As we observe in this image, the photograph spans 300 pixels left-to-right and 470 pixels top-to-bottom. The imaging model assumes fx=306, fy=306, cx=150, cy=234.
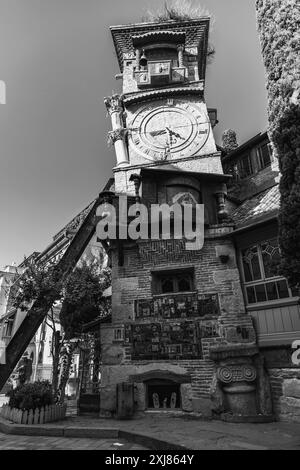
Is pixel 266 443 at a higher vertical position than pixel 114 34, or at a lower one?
lower

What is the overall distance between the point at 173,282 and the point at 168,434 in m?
4.37

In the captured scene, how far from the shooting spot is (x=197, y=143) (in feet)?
40.9

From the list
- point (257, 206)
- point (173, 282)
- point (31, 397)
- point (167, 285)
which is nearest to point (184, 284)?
point (173, 282)

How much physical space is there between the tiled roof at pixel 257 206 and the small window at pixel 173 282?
2218 millimetres

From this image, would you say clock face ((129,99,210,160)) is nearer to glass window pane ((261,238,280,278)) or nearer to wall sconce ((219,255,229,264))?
wall sconce ((219,255,229,264))

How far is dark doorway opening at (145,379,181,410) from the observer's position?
814 cm

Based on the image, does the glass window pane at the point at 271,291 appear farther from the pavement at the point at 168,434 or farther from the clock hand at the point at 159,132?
the clock hand at the point at 159,132

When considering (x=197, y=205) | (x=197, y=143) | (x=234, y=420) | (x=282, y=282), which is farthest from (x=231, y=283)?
(x=197, y=143)

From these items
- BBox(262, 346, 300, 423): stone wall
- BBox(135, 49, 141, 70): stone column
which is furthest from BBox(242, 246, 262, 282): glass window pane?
BBox(135, 49, 141, 70): stone column

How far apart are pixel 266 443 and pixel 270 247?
15.9 feet

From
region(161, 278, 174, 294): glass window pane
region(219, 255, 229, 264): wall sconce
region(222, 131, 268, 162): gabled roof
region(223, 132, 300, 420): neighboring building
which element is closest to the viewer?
region(223, 132, 300, 420): neighboring building

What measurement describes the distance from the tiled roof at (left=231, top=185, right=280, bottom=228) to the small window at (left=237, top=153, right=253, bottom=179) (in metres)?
1.42

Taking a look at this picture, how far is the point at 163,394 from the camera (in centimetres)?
830
